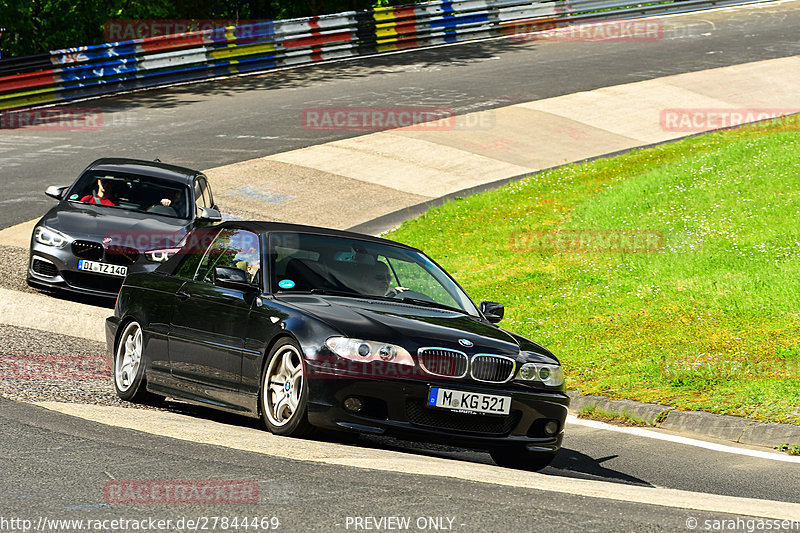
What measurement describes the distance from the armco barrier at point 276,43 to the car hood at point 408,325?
19494 mm

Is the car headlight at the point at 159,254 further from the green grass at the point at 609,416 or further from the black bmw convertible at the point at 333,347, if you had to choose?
the green grass at the point at 609,416

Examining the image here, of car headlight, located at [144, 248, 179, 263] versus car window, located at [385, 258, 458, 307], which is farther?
car headlight, located at [144, 248, 179, 263]

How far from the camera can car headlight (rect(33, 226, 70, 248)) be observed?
41.8ft

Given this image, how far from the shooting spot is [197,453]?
609 centimetres

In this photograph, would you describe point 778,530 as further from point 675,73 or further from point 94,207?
point 675,73

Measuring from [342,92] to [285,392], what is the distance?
819 inches

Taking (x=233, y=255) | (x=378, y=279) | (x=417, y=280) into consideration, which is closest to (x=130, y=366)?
(x=233, y=255)

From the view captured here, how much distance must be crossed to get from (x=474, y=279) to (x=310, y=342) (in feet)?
27.3

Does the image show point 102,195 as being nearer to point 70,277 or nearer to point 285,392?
point 70,277

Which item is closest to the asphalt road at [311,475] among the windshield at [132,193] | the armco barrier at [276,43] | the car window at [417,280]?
the car window at [417,280]

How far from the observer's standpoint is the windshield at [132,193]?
13.7m

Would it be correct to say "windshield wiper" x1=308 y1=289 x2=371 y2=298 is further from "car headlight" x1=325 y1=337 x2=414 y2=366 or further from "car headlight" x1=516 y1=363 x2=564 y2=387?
"car headlight" x1=516 y1=363 x2=564 y2=387

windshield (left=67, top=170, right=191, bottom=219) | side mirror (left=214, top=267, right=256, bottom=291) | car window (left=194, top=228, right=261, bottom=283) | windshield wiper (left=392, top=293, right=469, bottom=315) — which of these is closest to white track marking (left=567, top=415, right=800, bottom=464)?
windshield wiper (left=392, top=293, right=469, bottom=315)

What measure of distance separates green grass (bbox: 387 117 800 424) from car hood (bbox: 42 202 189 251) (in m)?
3.97
